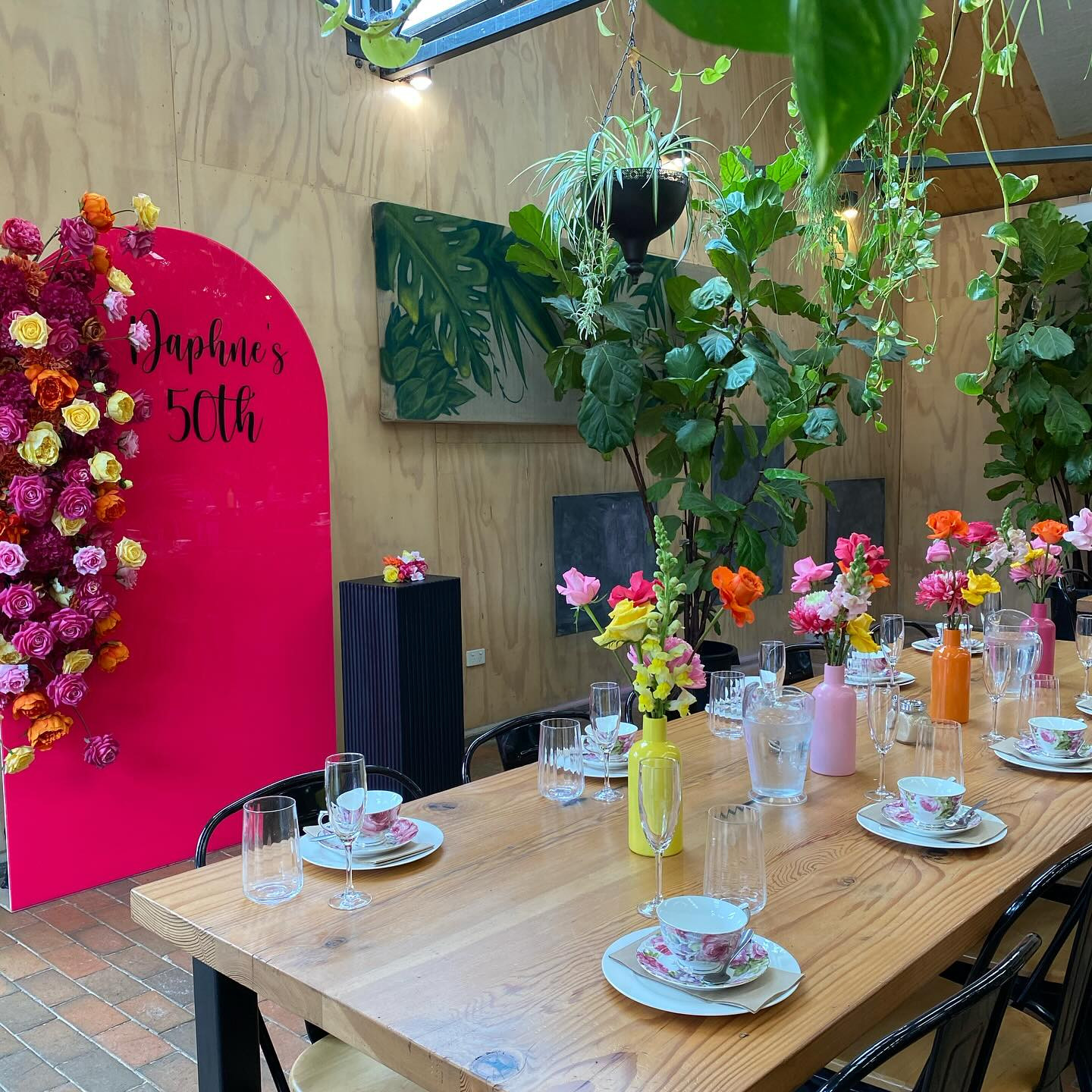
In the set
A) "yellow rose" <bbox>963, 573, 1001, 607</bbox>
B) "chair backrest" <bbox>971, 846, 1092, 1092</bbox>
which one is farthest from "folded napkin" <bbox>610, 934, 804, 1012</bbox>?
"yellow rose" <bbox>963, 573, 1001, 607</bbox>

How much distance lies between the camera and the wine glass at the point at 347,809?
163cm

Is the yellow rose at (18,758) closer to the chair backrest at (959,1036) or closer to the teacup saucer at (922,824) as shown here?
the teacup saucer at (922,824)

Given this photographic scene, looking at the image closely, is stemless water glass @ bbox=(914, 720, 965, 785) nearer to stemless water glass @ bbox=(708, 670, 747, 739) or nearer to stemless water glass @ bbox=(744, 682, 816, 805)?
stemless water glass @ bbox=(744, 682, 816, 805)

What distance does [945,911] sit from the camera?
5.07 ft

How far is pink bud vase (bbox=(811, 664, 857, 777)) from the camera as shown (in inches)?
86.8

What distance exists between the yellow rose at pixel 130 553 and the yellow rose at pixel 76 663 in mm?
305

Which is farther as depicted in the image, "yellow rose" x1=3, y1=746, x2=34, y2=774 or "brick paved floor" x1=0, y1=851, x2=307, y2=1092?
"yellow rose" x1=3, y1=746, x2=34, y2=774

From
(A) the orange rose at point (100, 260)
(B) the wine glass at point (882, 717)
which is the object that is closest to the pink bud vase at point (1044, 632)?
(B) the wine glass at point (882, 717)

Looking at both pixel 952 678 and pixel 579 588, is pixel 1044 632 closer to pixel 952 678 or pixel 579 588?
pixel 952 678

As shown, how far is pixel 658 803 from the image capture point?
1.59m

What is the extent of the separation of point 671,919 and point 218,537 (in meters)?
2.90

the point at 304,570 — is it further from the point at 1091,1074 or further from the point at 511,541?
the point at 1091,1074

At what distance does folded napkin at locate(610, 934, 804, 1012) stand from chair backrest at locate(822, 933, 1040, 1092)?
11 cm

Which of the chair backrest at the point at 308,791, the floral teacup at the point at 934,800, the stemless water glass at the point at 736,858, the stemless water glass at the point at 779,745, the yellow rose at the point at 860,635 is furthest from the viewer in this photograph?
the yellow rose at the point at 860,635
